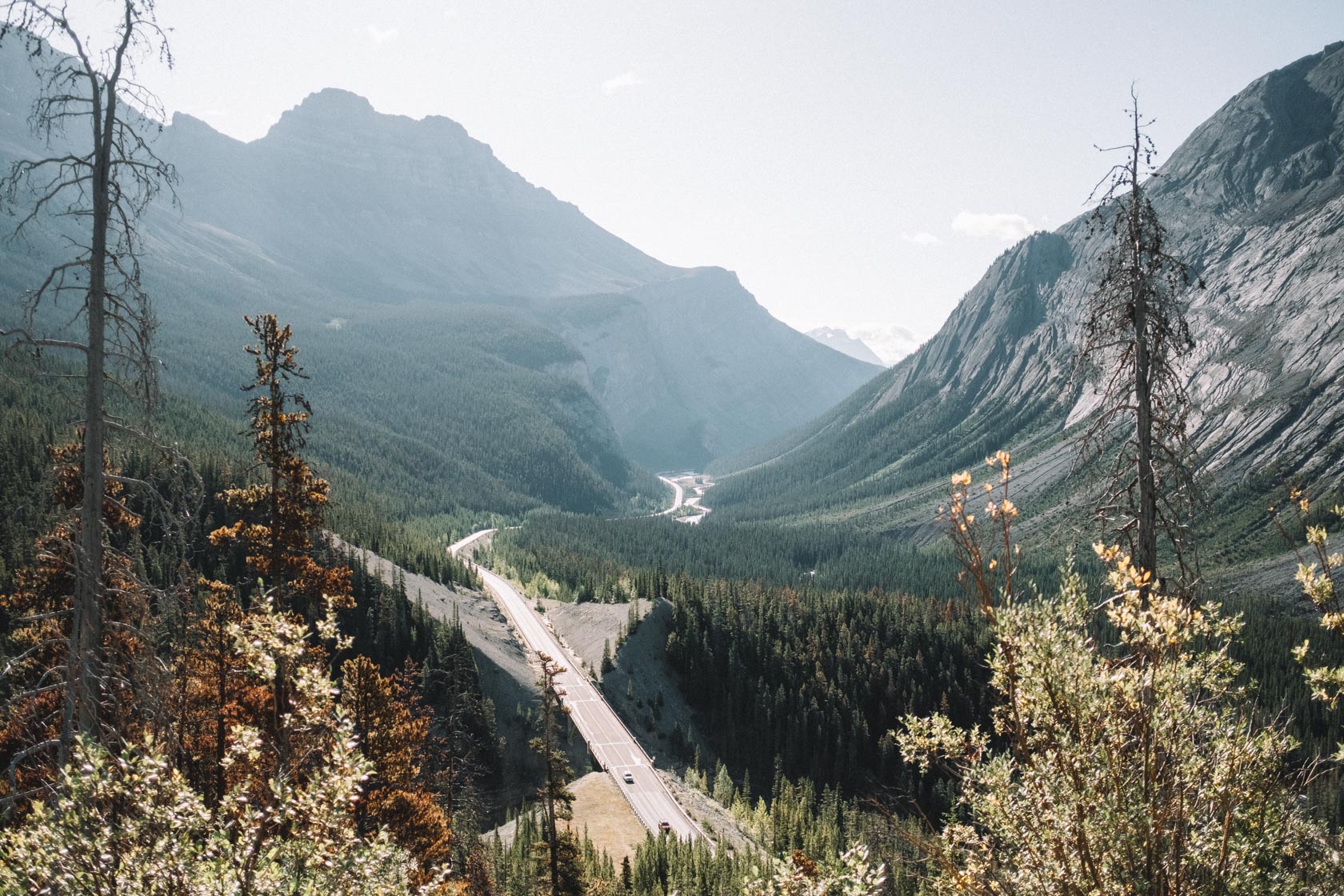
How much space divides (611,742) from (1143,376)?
183 ft

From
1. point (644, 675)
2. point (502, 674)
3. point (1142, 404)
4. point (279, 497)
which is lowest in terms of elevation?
point (644, 675)

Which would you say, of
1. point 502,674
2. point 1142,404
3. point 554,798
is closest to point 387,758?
point 554,798

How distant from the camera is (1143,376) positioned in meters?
12.9

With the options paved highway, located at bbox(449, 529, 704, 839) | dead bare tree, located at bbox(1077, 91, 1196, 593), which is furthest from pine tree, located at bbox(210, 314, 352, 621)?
paved highway, located at bbox(449, 529, 704, 839)

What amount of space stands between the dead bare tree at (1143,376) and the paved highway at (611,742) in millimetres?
31749

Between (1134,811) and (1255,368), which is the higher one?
(1255,368)

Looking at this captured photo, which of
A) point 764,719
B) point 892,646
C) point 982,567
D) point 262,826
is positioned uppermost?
point 982,567

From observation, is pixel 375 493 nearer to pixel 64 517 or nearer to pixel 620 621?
pixel 620 621

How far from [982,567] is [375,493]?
16713 centimetres

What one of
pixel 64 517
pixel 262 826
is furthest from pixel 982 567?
pixel 64 517

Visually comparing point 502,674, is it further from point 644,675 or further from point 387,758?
point 387,758

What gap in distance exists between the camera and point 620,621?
82812 millimetres

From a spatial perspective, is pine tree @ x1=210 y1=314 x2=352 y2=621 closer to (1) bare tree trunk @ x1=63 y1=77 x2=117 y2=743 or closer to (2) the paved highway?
(1) bare tree trunk @ x1=63 y1=77 x2=117 y2=743

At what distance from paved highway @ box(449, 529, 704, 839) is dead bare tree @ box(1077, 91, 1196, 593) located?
31.7 metres
